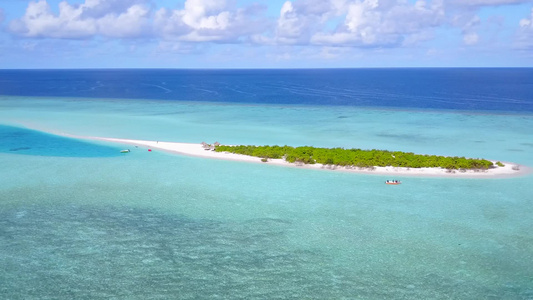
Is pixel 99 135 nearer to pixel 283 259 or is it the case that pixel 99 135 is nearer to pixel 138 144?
→ pixel 138 144

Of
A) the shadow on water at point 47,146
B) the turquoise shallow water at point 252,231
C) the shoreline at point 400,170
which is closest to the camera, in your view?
the turquoise shallow water at point 252,231

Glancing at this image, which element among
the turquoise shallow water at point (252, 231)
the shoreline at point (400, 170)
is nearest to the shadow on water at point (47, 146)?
the turquoise shallow water at point (252, 231)

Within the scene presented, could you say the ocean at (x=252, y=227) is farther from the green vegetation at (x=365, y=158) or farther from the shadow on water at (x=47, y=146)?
the green vegetation at (x=365, y=158)

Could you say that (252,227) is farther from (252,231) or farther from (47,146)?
(47,146)

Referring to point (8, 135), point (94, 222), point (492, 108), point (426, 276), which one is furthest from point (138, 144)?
point (492, 108)

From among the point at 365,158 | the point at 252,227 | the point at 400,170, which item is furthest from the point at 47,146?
the point at 400,170

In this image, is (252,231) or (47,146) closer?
(252,231)

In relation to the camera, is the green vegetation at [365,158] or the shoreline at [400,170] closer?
the shoreline at [400,170]
